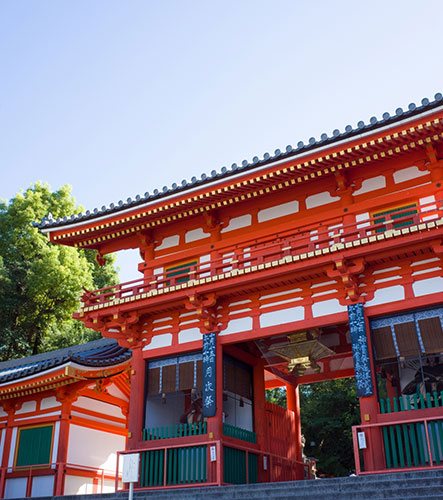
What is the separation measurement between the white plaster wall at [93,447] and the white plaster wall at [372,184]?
32.0 ft

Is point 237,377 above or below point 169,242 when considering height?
below

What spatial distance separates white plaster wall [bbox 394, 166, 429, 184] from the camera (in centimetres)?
1238

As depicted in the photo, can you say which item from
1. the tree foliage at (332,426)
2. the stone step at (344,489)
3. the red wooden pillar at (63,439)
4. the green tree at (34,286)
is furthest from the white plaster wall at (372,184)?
the green tree at (34,286)

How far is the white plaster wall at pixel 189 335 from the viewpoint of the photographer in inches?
525

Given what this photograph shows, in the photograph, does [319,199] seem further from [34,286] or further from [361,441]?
[34,286]

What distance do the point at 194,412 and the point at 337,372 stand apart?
4.70 metres

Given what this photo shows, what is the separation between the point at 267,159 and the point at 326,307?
3.34 m

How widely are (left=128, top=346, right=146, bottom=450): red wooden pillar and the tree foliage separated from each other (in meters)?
12.4

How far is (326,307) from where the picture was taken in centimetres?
1212

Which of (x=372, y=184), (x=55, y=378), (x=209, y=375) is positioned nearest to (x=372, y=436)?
(x=209, y=375)

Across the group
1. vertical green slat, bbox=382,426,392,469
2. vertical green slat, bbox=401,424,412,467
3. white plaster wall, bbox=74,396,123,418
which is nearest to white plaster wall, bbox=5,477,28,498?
white plaster wall, bbox=74,396,123,418

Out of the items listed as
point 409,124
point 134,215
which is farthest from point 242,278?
point 409,124

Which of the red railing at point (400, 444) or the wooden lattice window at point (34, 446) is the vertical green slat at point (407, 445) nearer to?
the red railing at point (400, 444)

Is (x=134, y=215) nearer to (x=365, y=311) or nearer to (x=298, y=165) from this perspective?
(x=298, y=165)
